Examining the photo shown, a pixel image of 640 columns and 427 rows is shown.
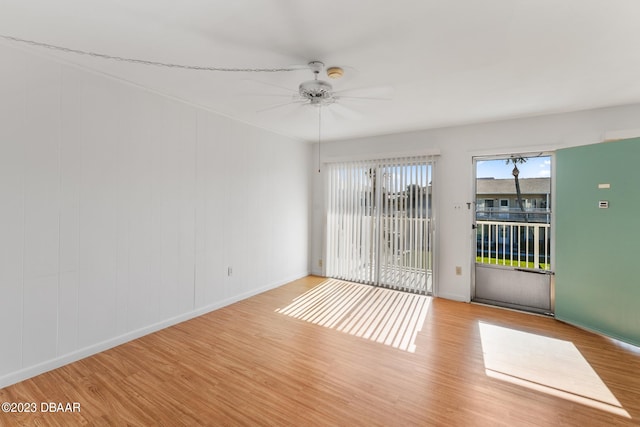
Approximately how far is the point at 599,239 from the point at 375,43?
3.26 m

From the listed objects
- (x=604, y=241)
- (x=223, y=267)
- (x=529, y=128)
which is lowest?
(x=223, y=267)

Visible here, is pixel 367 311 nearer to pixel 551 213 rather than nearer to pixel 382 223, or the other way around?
pixel 382 223

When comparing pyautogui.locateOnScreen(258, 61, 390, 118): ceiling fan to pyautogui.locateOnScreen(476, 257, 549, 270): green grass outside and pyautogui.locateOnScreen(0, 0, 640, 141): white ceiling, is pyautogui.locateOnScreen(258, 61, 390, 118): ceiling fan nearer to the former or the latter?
pyautogui.locateOnScreen(0, 0, 640, 141): white ceiling

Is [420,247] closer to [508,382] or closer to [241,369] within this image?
[508,382]

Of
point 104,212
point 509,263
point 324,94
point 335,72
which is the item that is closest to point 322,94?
point 324,94

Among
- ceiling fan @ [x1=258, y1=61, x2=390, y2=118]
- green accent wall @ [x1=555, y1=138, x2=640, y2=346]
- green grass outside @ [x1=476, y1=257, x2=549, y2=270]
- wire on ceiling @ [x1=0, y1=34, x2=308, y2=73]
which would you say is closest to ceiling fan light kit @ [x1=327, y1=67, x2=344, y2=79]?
ceiling fan @ [x1=258, y1=61, x2=390, y2=118]

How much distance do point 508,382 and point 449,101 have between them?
2.78 metres

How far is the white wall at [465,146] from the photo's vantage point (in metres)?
3.41

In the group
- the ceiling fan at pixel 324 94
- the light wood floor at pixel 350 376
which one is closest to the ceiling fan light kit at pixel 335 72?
the ceiling fan at pixel 324 94

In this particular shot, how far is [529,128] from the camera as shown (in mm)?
3752

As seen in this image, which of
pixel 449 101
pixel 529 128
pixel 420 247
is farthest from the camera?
pixel 420 247

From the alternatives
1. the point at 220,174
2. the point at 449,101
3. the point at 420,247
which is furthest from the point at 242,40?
the point at 420,247

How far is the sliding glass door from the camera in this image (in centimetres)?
445

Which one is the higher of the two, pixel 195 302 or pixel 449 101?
pixel 449 101
